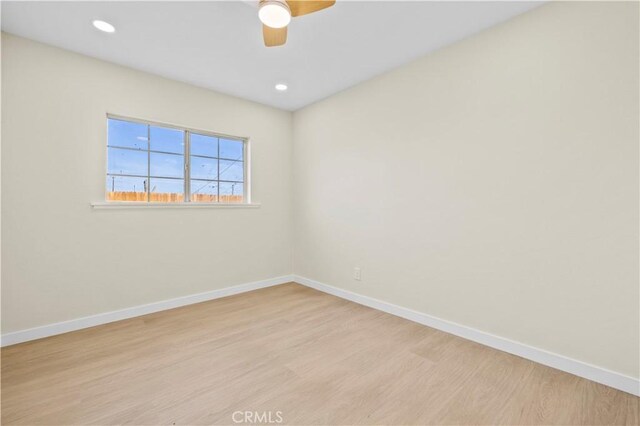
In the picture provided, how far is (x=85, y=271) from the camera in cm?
259

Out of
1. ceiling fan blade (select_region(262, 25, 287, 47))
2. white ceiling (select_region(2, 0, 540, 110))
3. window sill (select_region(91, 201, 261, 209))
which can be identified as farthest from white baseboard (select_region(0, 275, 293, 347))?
ceiling fan blade (select_region(262, 25, 287, 47))

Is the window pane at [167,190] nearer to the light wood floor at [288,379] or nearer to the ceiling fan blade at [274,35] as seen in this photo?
the light wood floor at [288,379]

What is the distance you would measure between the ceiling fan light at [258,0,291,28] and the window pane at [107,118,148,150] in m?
2.05

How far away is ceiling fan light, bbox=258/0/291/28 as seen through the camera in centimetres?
155

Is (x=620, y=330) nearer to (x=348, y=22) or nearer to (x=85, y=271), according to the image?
(x=348, y=22)

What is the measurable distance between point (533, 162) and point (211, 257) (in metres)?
3.25

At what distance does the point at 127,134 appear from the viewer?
2.91 metres

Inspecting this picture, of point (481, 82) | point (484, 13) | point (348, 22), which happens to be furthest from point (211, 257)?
point (484, 13)

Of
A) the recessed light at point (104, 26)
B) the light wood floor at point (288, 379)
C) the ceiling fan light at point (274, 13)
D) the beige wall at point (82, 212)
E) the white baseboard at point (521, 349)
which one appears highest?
the recessed light at point (104, 26)

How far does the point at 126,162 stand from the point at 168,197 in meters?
0.52

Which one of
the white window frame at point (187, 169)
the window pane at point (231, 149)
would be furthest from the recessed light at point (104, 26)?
the window pane at point (231, 149)

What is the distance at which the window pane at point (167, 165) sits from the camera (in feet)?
10.1

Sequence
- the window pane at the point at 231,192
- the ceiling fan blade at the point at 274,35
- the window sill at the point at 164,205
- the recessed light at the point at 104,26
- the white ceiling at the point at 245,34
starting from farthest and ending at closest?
the window pane at the point at 231,192
the window sill at the point at 164,205
the recessed light at the point at 104,26
the white ceiling at the point at 245,34
the ceiling fan blade at the point at 274,35

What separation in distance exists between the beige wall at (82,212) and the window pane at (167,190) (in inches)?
7.4
